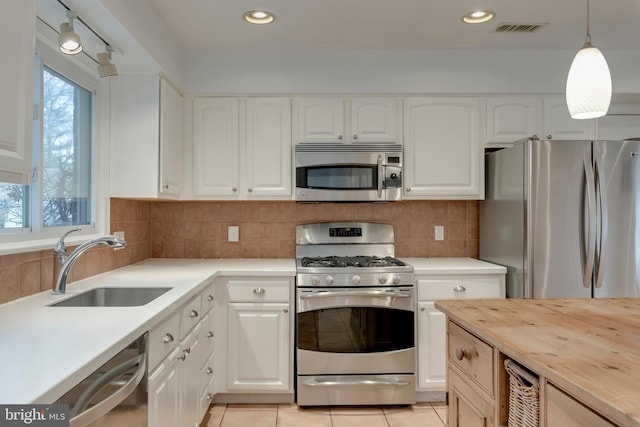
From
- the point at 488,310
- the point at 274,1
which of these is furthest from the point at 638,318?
the point at 274,1

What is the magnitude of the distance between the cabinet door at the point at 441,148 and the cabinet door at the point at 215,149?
121 cm

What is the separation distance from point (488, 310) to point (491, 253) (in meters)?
1.61

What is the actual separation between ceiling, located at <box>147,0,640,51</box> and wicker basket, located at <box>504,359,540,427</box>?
196 cm

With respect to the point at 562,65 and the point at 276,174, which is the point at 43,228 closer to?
the point at 276,174

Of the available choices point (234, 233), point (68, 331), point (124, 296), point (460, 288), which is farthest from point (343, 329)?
point (68, 331)

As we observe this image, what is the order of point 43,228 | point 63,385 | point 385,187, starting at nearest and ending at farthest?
point 63,385
point 43,228
point 385,187

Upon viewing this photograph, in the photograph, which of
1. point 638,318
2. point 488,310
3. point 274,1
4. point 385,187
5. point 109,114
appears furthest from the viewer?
point 385,187

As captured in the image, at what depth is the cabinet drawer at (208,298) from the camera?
2.36m

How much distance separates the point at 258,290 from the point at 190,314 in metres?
0.69

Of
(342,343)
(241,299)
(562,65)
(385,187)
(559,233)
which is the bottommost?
(342,343)

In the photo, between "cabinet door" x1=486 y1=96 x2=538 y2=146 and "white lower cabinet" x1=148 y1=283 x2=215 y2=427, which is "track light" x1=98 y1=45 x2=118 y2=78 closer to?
"white lower cabinet" x1=148 y1=283 x2=215 y2=427

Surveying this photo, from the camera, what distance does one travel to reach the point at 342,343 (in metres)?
2.67

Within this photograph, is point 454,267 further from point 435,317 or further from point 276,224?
point 276,224

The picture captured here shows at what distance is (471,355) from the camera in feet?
4.70
